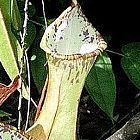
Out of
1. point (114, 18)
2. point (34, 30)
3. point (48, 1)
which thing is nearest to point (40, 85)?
point (34, 30)

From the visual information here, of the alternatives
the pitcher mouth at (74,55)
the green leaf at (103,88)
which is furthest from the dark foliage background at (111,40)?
the pitcher mouth at (74,55)

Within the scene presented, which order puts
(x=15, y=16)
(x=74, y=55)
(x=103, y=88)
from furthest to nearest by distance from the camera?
1. (x=103, y=88)
2. (x=15, y=16)
3. (x=74, y=55)

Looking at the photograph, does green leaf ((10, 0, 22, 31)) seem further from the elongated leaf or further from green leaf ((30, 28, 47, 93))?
green leaf ((30, 28, 47, 93))

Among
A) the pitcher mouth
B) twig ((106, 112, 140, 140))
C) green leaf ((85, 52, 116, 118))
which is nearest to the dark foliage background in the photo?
twig ((106, 112, 140, 140))

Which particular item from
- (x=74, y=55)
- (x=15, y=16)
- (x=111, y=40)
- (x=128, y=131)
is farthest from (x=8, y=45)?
(x=111, y=40)

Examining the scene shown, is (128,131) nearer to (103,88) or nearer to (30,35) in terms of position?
(103,88)

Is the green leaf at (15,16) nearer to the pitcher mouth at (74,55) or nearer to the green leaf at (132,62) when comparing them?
the pitcher mouth at (74,55)
